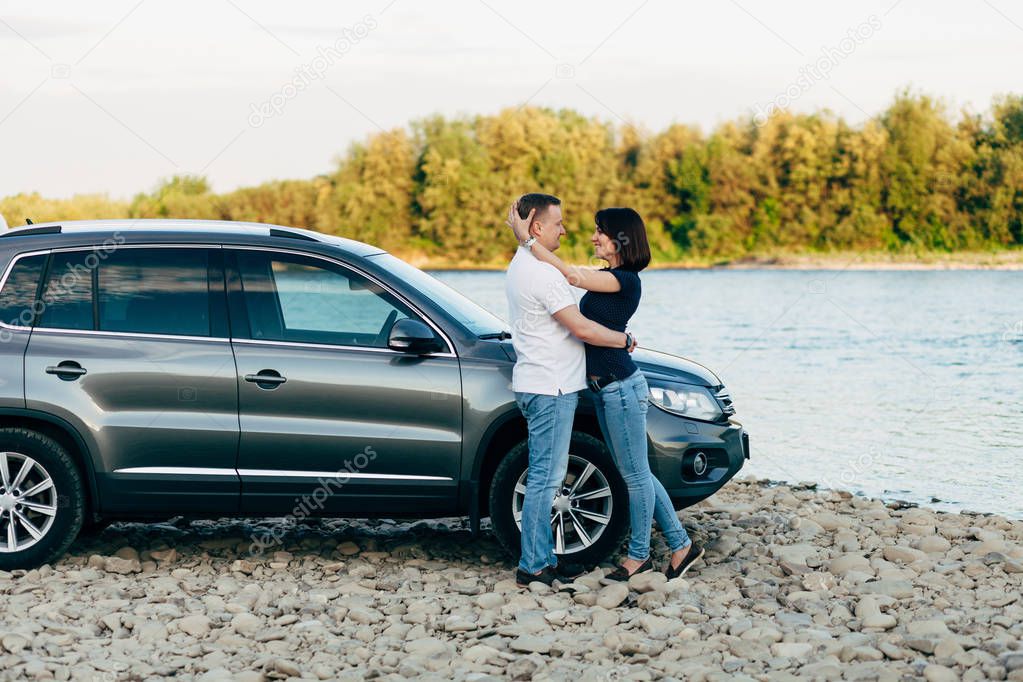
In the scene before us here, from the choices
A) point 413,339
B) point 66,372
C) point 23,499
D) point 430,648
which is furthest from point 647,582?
point 23,499

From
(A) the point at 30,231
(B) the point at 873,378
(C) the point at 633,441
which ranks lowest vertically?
(B) the point at 873,378

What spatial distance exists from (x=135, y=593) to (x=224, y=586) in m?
0.44

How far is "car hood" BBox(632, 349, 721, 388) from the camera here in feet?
22.7

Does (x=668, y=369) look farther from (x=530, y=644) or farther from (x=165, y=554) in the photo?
(x=165, y=554)

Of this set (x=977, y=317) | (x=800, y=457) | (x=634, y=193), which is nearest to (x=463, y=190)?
(x=634, y=193)

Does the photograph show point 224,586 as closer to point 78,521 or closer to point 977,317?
point 78,521

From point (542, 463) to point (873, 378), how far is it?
17.6m

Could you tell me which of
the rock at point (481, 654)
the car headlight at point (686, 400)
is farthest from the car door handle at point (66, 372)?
the car headlight at point (686, 400)

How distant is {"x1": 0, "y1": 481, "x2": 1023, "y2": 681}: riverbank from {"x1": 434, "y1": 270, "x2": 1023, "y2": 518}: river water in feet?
15.1

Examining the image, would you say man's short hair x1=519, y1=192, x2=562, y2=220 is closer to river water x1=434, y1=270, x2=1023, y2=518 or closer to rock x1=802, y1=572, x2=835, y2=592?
rock x1=802, y1=572, x2=835, y2=592

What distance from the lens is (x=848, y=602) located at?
6.29 metres

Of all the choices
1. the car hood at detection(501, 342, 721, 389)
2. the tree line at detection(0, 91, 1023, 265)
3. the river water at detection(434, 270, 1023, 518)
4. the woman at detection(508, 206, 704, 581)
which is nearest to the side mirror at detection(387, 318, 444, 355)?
the car hood at detection(501, 342, 721, 389)

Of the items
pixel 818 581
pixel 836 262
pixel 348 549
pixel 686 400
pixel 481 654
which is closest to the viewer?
pixel 481 654

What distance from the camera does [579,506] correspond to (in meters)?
6.76
